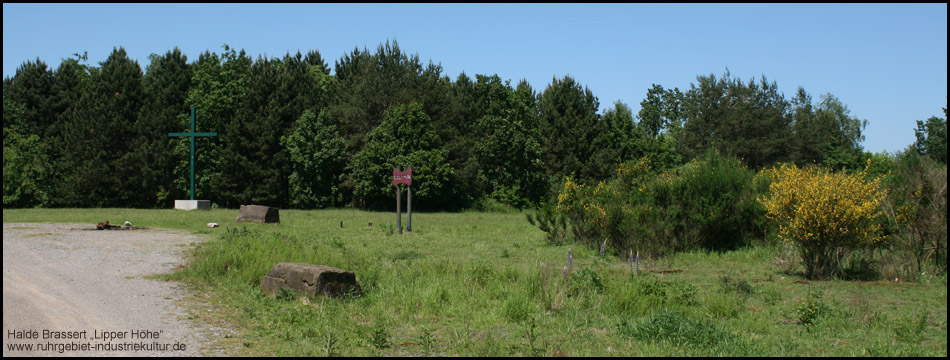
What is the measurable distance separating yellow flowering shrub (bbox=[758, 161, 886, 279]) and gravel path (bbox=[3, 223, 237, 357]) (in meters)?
8.67

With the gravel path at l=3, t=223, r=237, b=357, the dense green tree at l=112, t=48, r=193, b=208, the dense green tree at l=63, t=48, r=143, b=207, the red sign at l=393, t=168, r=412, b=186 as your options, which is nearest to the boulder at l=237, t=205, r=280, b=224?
the red sign at l=393, t=168, r=412, b=186

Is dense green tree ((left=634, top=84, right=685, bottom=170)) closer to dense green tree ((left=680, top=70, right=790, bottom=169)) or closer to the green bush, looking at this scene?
dense green tree ((left=680, top=70, right=790, bottom=169))

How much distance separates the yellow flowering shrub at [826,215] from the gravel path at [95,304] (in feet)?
28.5

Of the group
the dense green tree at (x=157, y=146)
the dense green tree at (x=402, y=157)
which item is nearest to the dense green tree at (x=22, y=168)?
the dense green tree at (x=157, y=146)

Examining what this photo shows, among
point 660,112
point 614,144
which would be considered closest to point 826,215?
point 614,144

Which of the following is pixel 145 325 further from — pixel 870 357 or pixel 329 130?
pixel 329 130

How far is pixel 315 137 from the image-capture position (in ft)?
149

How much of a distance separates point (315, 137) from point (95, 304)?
123 feet

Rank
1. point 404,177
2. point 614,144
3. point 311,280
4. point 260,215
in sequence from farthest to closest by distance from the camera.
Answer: point 614,144 < point 260,215 < point 404,177 < point 311,280

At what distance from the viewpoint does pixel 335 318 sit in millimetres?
7953

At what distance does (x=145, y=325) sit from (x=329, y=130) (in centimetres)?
3967

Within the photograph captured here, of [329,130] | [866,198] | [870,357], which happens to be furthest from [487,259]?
[329,130]

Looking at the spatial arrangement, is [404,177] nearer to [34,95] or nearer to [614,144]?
[614,144]

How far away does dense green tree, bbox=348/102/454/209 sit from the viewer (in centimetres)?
4484
